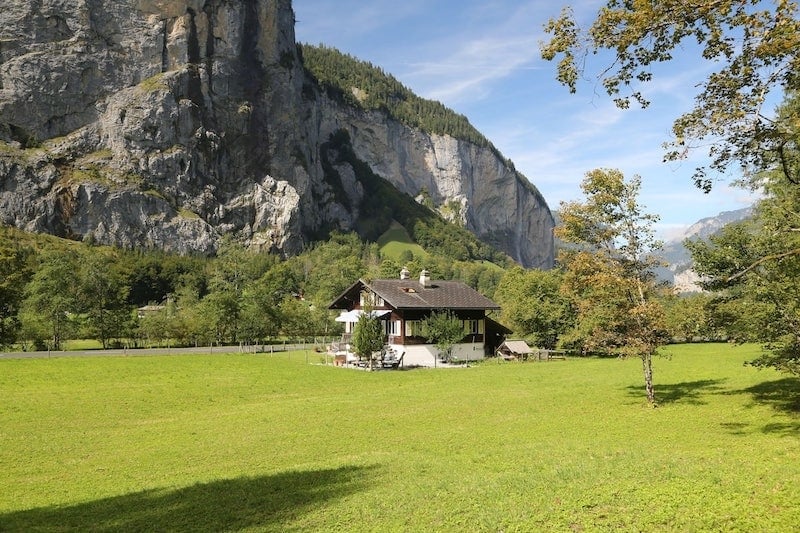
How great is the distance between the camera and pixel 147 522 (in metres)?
8.84

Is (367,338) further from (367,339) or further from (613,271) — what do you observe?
(613,271)

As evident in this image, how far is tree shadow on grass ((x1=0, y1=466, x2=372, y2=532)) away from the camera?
8.66 m

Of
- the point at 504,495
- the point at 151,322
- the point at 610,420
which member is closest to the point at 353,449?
the point at 504,495

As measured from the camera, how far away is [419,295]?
46.1 m

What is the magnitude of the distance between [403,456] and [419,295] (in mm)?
33192

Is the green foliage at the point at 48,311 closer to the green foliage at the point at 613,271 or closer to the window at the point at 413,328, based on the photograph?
the window at the point at 413,328

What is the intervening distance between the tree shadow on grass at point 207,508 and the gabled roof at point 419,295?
105ft

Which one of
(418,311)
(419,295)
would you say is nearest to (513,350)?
(418,311)

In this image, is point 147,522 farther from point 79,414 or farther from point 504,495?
point 79,414

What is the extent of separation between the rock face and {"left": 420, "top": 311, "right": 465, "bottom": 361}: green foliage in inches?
4391

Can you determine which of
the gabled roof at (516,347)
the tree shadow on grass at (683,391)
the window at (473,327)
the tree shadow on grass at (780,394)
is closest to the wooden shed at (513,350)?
the gabled roof at (516,347)

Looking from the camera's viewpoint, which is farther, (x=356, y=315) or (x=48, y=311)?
(x=48, y=311)

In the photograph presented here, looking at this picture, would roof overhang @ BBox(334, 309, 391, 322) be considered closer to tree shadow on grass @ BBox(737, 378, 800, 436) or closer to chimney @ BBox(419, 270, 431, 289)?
chimney @ BBox(419, 270, 431, 289)

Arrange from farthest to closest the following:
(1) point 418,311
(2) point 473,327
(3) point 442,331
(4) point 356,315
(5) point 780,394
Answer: (2) point 473,327
(4) point 356,315
(1) point 418,311
(3) point 442,331
(5) point 780,394
